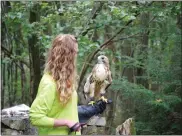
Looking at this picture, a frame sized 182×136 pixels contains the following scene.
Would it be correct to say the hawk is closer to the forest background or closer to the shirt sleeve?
the shirt sleeve

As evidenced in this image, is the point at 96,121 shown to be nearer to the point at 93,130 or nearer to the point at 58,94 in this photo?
the point at 93,130

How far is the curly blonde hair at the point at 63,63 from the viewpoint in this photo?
91.0 inches

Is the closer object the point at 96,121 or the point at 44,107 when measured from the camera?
the point at 44,107

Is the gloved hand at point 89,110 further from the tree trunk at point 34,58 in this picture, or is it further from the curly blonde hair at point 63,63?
the tree trunk at point 34,58

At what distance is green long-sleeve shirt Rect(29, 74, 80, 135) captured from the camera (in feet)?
7.38

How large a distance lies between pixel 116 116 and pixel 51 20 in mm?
2696

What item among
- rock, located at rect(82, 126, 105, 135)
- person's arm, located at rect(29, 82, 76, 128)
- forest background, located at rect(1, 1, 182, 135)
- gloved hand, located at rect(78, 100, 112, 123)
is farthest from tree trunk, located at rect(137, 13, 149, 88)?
person's arm, located at rect(29, 82, 76, 128)

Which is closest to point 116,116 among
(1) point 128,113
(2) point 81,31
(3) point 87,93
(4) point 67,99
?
(1) point 128,113

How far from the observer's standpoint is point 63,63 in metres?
2.34

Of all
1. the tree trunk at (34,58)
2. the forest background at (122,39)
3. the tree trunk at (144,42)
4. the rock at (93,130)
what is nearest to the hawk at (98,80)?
the rock at (93,130)

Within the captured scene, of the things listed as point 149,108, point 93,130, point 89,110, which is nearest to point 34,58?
point 149,108

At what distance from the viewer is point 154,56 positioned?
721cm

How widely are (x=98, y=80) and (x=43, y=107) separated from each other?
3.70ft

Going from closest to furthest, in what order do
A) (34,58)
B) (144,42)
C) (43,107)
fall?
(43,107) < (34,58) < (144,42)
